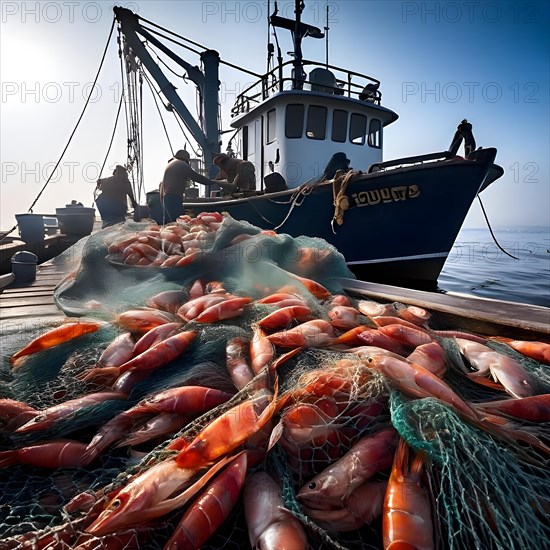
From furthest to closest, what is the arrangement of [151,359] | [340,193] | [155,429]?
1. [340,193]
2. [151,359]
3. [155,429]

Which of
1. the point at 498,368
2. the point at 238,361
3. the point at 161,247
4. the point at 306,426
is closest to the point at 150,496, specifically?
the point at 306,426

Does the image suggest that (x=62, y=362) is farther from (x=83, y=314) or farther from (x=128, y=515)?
(x=128, y=515)

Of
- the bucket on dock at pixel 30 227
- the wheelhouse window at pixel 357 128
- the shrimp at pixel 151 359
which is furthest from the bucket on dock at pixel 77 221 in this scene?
the shrimp at pixel 151 359

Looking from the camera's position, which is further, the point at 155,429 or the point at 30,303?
the point at 30,303

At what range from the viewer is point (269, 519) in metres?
1.09

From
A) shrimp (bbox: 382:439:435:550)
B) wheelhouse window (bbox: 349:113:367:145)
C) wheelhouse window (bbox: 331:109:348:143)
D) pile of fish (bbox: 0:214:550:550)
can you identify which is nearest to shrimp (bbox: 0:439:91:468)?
pile of fish (bbox: 0:214:550:550)

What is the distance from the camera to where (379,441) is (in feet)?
4.30

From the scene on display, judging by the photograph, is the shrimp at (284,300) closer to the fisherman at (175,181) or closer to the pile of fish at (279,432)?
the pile of fish at (279,432)

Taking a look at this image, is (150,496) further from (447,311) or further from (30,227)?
(30,227)

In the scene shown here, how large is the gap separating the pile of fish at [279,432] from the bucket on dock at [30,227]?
918 centimetres

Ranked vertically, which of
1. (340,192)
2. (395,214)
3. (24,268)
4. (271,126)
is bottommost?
(24,268)

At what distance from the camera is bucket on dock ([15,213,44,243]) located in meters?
9.66

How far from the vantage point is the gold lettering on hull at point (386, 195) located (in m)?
7.27

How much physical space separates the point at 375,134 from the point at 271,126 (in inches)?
134
